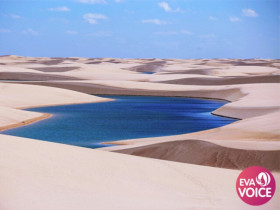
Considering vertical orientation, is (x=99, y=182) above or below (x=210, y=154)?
above

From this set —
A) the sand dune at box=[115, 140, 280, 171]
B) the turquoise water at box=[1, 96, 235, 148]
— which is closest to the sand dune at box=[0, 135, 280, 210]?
the sand dune at box=[115, 140, 280, 171]

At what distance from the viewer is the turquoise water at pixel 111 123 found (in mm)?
18406

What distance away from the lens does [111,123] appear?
22.7 meters

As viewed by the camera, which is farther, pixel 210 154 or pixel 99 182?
pixel 210 154

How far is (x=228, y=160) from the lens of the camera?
11.0 m

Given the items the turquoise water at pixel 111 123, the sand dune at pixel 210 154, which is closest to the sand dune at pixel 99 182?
the sand dune at pixel 210 154

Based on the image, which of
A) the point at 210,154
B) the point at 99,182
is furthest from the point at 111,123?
the point at 99,182

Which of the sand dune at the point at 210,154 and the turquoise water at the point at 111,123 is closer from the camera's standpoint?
the sand dune at the point at 210,154

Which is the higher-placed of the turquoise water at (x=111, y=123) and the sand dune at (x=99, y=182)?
the sand dune at (x=99, y=182)

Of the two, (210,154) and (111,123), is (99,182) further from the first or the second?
(111,123)

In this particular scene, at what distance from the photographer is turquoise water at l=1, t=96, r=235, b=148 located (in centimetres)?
1841

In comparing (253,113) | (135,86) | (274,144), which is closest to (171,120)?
(253,113)

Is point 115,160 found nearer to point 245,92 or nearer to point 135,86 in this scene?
point 245,92

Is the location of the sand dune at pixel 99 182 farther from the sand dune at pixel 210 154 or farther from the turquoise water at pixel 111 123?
the turquoise water at pixel 111 123
